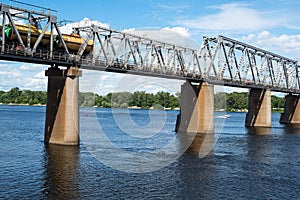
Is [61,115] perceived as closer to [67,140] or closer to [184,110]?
[67,140]

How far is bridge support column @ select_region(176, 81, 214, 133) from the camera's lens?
260ft

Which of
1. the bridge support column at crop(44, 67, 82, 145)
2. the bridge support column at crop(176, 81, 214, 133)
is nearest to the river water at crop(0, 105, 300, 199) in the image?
the bridge support column at crop(44, 67, 82, 145)

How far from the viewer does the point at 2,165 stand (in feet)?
133

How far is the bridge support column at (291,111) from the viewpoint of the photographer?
13612 cm

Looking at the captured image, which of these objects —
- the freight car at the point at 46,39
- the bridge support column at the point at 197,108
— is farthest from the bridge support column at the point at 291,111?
the freight car at the point at 46,39

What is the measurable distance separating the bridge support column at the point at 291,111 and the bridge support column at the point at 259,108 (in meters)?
26.9

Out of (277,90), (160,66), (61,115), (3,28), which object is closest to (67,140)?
(61,115)

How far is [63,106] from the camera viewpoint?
50906 millimetres

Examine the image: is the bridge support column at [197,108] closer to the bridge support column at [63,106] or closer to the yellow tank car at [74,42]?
the yellow tank car at [74,42]

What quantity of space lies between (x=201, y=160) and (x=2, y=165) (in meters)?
21.3

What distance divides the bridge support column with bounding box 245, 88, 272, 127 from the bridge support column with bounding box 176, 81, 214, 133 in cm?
3364

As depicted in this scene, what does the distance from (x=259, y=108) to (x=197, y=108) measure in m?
38.7

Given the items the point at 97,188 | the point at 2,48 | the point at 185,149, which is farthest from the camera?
the point at 185,149

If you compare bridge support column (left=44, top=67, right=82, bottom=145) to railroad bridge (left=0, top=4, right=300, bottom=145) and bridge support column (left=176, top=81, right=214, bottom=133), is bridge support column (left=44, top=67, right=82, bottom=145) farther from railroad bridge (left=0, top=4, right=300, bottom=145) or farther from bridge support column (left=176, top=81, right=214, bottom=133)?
bridge support column (left=176, top=81, right=214, bottom=133)
